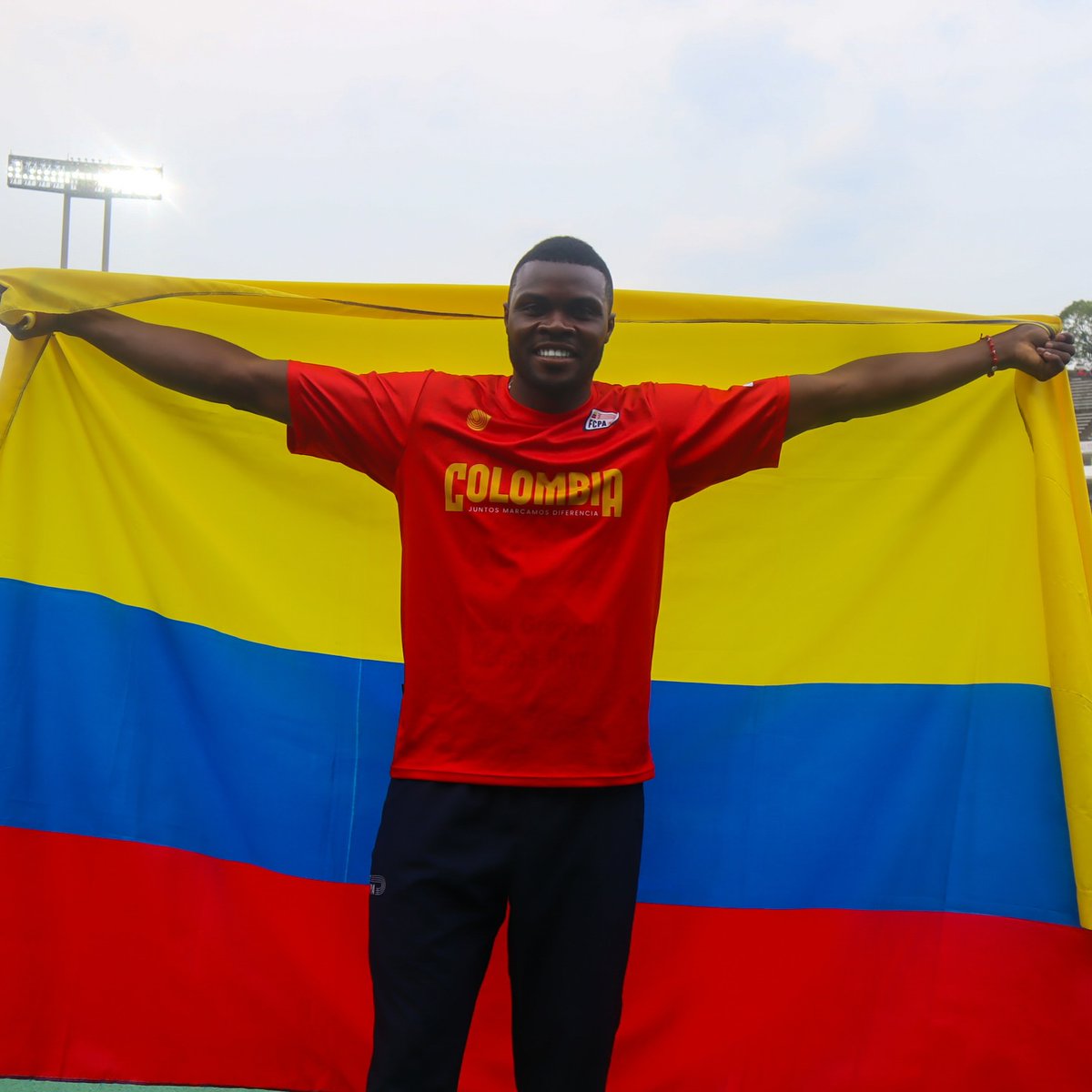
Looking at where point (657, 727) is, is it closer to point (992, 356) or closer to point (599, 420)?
point (599, 420)

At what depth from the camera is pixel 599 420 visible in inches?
77.3

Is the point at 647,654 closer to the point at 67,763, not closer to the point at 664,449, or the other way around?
the point at 664,449

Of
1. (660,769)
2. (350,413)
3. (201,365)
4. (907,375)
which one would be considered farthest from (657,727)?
(201,365)

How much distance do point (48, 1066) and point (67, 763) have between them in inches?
28.3

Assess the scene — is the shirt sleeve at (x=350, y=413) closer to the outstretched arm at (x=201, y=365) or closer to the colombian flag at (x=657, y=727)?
the outstretched arm at (x=201, y=365)

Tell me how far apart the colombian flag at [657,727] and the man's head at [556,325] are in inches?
24.5

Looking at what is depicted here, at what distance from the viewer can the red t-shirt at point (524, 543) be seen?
5.82ft

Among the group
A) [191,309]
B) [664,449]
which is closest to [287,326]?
[191,309]

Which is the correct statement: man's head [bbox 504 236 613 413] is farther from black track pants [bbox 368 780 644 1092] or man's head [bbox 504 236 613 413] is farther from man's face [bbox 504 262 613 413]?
black track pants [bbox 368 780 644 1092]

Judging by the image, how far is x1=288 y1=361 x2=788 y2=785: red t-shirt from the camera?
1774 mm

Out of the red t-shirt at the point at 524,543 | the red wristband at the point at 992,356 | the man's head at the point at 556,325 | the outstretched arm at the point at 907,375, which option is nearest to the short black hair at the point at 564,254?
the man's head at the point at 556,325

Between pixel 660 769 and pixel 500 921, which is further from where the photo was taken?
pixel 660 769

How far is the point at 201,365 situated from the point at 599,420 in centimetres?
81

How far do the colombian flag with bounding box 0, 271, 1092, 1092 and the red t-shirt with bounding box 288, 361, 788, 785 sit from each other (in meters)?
0.68
